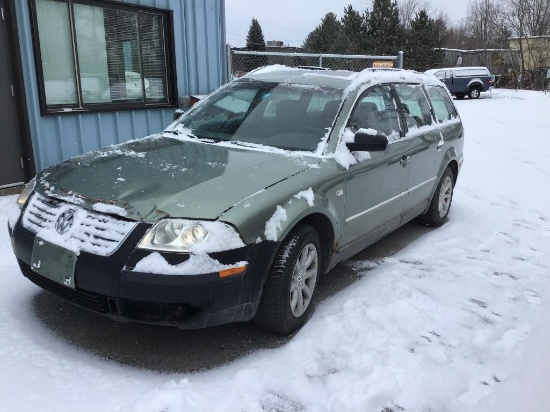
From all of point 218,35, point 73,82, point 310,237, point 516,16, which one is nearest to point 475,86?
point 516,16

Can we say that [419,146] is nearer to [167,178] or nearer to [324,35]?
[167,178]

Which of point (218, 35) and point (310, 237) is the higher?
point (218, 35)

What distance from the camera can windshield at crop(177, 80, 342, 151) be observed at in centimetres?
387

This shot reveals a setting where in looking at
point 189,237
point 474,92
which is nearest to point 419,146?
point 189,237

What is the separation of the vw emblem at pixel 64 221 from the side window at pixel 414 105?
3.15 metres

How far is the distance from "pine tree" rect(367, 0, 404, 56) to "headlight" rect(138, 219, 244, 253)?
1433 inches

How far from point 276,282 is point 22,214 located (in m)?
1.66

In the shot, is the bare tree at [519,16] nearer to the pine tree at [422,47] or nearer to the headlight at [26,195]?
the pine tree at [422,47]

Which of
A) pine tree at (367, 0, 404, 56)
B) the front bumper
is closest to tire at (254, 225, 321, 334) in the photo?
the front bumper

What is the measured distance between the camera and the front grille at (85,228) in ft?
8.87

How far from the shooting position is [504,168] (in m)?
9.16

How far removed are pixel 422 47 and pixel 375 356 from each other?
115 feet

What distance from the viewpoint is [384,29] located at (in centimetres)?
3631

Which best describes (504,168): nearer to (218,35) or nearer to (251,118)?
(218,35)
